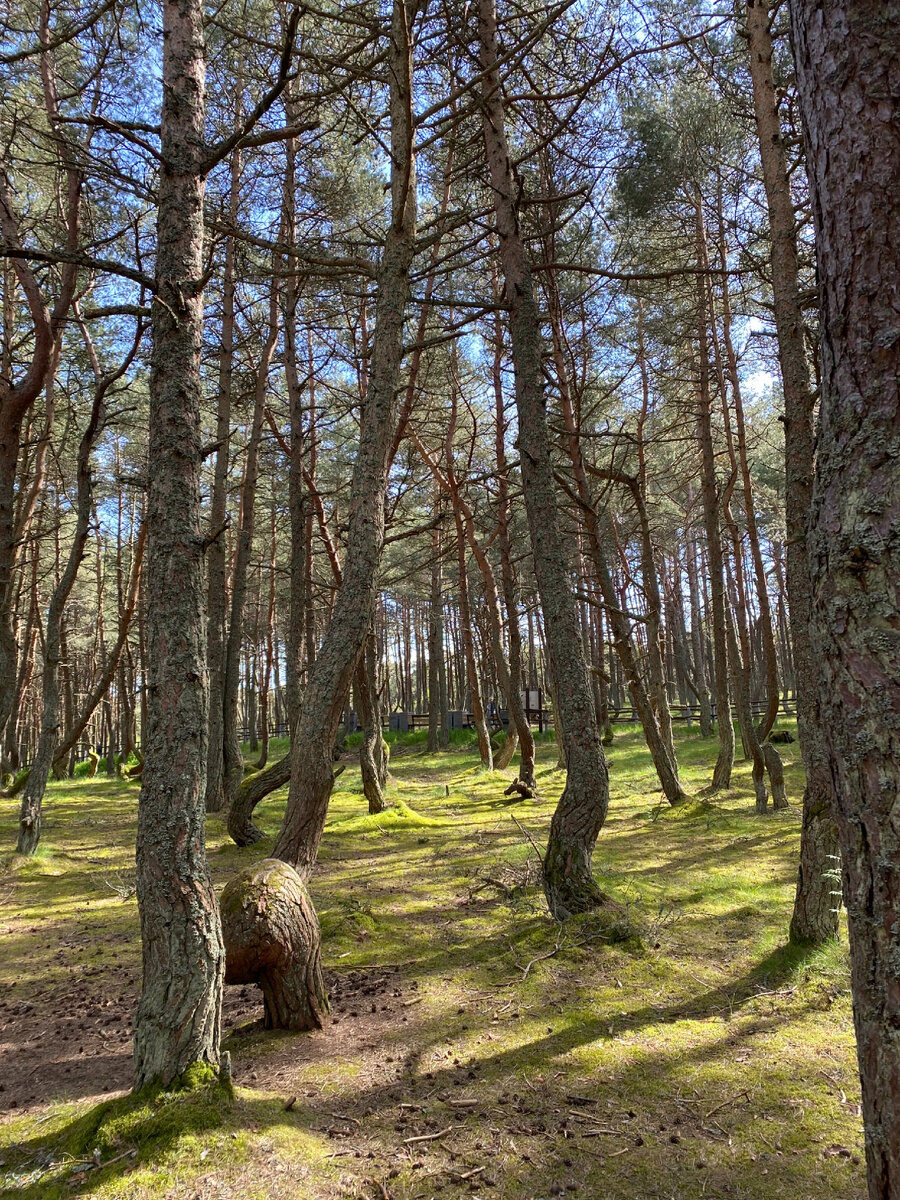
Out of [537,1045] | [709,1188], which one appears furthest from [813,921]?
[709,1188]

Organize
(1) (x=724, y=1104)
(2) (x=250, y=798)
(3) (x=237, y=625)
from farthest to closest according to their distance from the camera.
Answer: (3) (x=237, y=625) < (2) (x=250, y=798) < (1) (x=724, y=1104)

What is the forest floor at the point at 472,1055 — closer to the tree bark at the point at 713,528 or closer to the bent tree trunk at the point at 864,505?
the bent tree trunk at the point at 864,505

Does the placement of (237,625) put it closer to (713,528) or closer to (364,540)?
(364,540)

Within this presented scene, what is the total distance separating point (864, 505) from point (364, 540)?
3.39 m

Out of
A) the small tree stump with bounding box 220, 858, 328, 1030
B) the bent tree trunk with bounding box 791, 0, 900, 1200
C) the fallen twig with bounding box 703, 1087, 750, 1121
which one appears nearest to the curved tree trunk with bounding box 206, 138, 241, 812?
the small tree stump with bounding box 220, 858, 328, 1030

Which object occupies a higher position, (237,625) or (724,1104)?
→ (237,625)

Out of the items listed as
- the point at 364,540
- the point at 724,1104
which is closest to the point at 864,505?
the point at 724,1104

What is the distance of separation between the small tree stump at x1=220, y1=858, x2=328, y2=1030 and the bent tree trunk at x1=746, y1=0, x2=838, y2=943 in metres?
2.98

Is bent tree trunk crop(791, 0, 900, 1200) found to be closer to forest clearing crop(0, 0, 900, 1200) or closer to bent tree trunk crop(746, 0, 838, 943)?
forest clearing crop(0, 0, 900, 1200)

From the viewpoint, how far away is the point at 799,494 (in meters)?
4.65

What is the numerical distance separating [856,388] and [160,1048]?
3.02 m

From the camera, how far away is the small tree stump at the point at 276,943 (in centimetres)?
333

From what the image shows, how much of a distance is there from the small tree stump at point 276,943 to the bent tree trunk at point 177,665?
591 millimetres

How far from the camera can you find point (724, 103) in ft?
28.7
